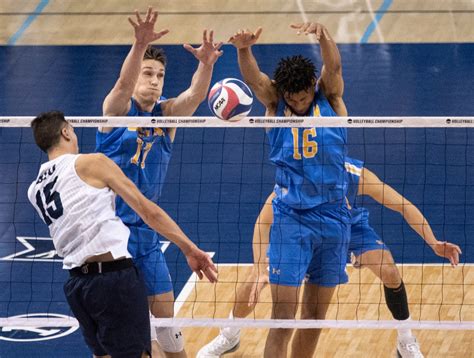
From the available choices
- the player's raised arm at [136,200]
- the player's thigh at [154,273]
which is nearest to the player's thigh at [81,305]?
the player's raised arm at [136,200]

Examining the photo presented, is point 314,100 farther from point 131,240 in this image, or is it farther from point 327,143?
point 131,240

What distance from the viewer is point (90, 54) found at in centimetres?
1866

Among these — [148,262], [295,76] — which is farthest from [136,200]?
[295,76]

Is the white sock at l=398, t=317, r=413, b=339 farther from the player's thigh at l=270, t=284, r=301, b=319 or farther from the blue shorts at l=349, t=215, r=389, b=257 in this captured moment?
the player's thigh at l=270, t=284, r=301, b=319

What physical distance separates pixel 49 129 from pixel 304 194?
2438mm

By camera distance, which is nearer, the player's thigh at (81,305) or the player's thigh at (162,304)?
the player's thigh at (81,305)

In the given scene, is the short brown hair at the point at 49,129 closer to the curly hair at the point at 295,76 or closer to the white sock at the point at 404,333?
the curly hair at the point at 295,76

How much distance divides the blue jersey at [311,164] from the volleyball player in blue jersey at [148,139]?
2.69 ft

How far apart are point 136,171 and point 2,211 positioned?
172 inches

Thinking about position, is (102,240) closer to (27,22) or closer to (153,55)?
(153,55)

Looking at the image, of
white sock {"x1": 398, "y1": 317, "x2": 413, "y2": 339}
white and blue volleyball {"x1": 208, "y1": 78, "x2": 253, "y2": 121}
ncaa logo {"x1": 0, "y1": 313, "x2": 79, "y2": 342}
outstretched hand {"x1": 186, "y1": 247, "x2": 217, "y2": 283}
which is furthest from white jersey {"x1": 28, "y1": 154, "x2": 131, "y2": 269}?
white sock {"x1": 398, "y1": 317, "x2": 413, "y2": 339}

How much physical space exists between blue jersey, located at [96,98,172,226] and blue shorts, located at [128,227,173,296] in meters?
0.12

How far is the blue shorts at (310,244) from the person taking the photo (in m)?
9.31

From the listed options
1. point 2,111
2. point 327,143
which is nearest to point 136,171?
point 327,143
